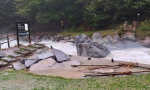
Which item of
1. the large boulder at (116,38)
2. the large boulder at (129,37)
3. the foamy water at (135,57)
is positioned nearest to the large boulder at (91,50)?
the foamy water at (135,57)

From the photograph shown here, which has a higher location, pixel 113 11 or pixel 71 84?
pixel 113 11

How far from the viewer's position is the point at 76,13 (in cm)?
2267

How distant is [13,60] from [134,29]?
1005cm

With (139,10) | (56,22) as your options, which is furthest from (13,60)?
(56,22)

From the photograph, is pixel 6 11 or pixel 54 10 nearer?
pixel 54 10

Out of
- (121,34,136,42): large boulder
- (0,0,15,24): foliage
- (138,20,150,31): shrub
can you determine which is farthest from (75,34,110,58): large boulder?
(0,0,15,24): foliage

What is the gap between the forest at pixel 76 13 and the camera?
57.9 feet

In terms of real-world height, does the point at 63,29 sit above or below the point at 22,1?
below

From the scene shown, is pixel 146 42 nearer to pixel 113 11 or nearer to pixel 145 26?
pixel 145 26

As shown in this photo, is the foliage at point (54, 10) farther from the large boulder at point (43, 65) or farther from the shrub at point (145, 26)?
the large boulder at point (43, 65)

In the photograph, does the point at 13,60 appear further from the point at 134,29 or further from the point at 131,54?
the point at 134,29

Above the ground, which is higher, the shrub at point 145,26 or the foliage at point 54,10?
the foliage at point 54,10

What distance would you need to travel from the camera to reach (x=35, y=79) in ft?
23.3

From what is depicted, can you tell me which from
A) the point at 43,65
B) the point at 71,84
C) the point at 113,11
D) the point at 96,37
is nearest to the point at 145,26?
the point at 96,37
